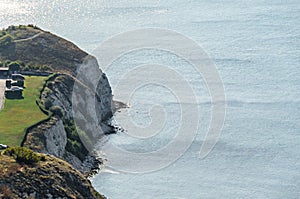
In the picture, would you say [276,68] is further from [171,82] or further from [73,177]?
[73,177]

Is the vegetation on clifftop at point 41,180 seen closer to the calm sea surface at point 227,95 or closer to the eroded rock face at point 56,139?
the eroded rock face at point 56,139

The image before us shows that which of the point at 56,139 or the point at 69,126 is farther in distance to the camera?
the point at 69,126

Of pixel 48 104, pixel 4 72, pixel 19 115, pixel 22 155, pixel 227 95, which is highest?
pixel 227 95

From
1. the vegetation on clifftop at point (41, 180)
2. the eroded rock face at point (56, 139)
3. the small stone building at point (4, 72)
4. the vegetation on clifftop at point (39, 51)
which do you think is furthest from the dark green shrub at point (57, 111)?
the vegetation on clifftop at point (41, 180)

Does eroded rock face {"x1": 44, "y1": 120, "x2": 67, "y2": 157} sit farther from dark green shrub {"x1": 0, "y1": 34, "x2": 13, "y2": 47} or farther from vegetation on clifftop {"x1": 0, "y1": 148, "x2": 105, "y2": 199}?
dark green shrub {"x1": 0, "y1": 34, "x2": 13, "y2": 47}

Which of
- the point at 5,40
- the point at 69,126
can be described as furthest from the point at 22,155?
the point at 5,40

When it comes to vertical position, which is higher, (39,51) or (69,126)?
(39,51)

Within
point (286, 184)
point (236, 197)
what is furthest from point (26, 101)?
point (286, 184)

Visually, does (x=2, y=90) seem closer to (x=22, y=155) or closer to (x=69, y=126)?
(x=69, y=126)
